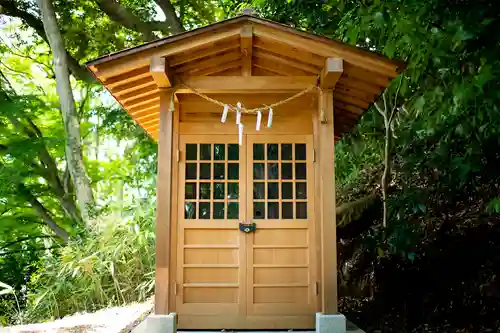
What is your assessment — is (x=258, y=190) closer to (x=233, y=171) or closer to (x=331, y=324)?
(x=233, y=171)

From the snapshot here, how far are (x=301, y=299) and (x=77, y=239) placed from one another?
554 cm

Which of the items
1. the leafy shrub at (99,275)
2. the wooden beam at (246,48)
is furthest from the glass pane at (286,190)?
the leafy shrub at (99,275)

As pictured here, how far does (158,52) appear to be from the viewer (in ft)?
14.9

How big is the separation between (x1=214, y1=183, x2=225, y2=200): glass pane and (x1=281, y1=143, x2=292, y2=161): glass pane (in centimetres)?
73

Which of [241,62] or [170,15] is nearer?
[241,62]

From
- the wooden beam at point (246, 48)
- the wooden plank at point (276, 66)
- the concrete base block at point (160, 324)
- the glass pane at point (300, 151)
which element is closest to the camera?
the concrete base block at point (160, 324)

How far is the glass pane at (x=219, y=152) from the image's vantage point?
5.00 metres

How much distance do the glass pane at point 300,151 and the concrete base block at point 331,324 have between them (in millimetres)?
1628

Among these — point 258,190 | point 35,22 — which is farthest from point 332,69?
point 35,22

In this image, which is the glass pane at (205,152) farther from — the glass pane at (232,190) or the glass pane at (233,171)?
the glass pane at (232,190)

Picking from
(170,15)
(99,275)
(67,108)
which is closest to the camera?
(99,275)

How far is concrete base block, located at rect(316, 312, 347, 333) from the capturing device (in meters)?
4.37

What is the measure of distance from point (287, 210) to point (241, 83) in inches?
55.8

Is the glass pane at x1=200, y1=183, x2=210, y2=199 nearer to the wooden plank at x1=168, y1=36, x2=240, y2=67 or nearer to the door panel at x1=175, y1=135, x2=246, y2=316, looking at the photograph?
the door panel at x1=175, y1=135, x2=246, y2=316
